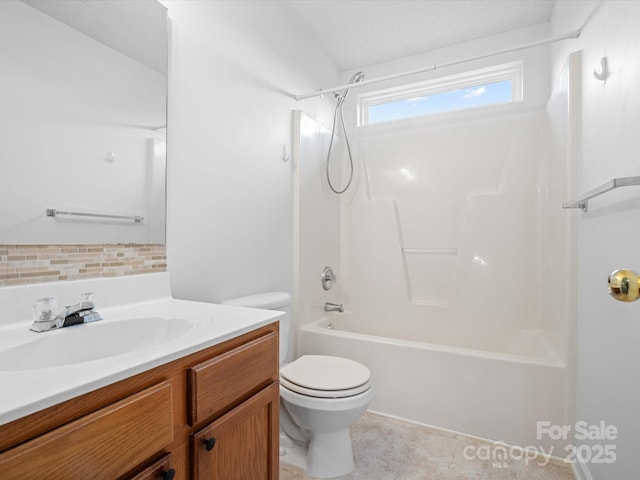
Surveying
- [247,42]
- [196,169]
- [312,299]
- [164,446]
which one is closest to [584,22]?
[247,42]

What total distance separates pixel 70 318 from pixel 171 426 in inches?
18.0

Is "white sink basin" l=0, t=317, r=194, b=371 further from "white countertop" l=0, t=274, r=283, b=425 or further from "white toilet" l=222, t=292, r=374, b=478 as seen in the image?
"white toilet" l=222, t=292, r=374, b=478

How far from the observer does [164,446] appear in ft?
2.40

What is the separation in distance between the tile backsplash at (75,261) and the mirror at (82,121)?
1.1 inches

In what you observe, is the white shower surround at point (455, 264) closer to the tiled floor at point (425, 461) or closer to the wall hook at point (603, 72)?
the tiled floor at point (425, 461)

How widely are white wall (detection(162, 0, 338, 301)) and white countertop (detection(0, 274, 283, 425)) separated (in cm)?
31

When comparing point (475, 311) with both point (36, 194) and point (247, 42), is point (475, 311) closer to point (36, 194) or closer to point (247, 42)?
point (247, 42)

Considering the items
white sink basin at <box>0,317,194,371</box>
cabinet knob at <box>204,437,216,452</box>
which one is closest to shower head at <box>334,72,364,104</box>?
white sink basin at <box>0,317,194,371</box>

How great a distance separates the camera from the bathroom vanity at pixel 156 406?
536 millimetres

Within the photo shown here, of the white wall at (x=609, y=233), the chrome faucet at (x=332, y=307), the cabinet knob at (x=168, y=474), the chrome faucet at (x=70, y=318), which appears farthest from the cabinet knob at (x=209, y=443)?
the chrome faucet at (x=332, y=307)

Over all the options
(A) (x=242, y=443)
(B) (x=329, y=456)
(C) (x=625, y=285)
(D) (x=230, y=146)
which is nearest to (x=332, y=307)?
(B) (x=329, y=456)

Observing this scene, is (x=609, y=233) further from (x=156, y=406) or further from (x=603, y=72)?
(x=156, y=406)

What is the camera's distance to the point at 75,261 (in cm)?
111

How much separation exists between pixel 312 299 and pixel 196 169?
1.29 m
